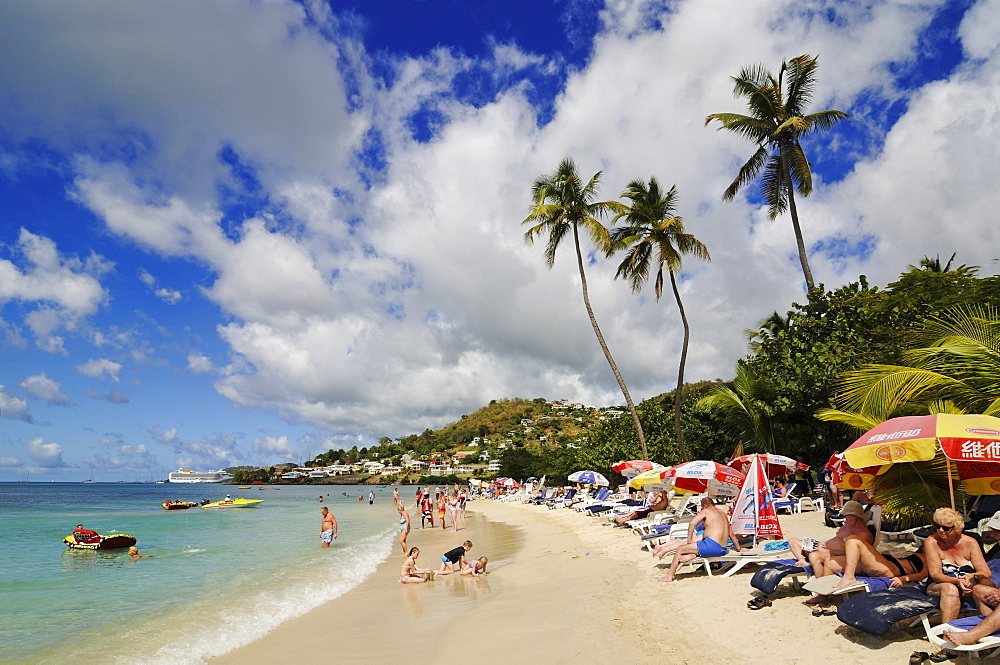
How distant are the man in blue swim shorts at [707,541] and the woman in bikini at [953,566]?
123 inches

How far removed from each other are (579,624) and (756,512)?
3.84 m

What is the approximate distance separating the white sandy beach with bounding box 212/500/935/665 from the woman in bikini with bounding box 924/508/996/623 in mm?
420

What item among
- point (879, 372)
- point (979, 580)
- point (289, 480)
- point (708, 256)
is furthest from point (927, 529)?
point (289, 480)

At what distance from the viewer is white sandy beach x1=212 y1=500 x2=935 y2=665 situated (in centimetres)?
499

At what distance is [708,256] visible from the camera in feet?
75.9

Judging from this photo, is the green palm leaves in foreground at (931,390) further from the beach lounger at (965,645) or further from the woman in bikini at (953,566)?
the beach lounger at (965,645)

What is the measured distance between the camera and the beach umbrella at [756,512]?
8.79 m

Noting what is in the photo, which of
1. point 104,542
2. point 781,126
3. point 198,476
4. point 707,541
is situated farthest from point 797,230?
point 198,476

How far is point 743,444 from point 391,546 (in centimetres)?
1338

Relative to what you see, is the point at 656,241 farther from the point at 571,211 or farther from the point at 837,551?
the point at 837,551

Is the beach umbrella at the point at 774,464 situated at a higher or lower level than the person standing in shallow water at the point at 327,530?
higher

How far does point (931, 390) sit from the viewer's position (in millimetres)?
8234

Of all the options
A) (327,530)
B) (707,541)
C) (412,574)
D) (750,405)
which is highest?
(750,405)

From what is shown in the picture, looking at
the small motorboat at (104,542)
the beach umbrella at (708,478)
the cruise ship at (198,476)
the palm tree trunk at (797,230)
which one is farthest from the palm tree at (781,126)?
the cruise ship at (198,476)
